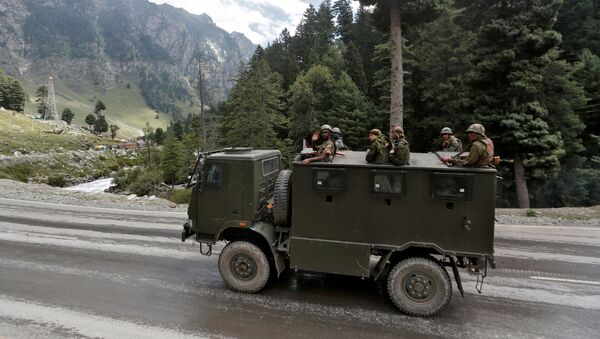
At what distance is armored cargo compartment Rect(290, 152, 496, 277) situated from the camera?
605 centimetres

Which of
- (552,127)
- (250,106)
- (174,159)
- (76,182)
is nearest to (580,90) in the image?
(552,127)

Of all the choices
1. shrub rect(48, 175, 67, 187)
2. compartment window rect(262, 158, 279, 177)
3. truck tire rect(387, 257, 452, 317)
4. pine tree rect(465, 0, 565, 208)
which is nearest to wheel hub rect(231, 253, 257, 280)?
compartment window rect(262, 158, 279, 177)

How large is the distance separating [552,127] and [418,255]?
20.0 meters

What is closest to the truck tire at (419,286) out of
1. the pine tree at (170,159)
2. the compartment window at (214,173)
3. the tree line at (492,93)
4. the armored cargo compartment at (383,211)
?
the armored cargo compartment at (383,211)

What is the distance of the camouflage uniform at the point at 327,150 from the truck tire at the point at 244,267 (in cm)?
238

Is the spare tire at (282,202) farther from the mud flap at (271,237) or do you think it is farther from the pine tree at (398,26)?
the pine tree at (398,26)

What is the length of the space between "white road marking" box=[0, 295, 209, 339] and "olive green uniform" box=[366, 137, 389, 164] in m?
4.13

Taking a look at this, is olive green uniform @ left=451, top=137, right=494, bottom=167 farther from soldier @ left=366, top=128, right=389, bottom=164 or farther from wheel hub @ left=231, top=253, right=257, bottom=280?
wheel hub @ left=231, top=253, right=257, bottom=280

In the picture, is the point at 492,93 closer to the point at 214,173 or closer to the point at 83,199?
the point at 214,173

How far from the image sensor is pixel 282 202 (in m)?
6.94

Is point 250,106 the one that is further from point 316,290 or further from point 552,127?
point 316,290

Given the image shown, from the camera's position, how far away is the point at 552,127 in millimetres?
21172

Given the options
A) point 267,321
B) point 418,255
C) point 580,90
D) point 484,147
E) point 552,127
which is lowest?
point 267,321

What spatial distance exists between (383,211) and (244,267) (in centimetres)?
310
